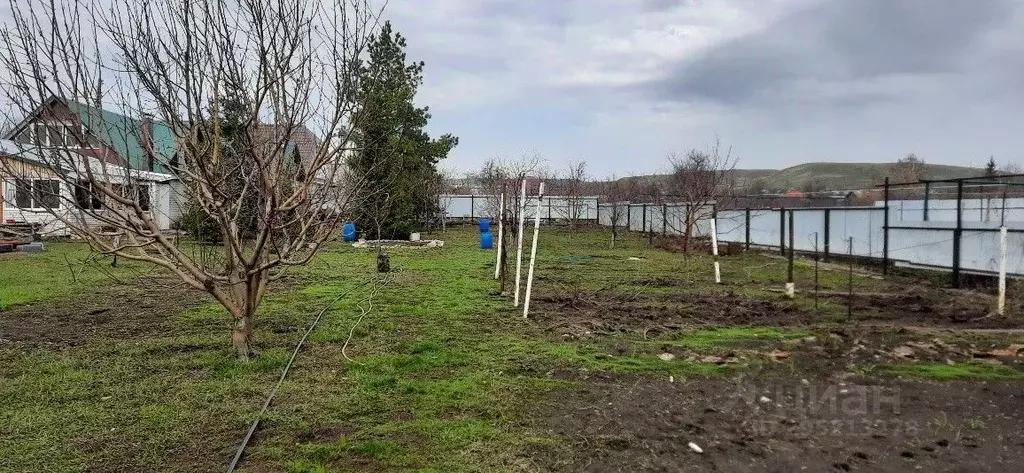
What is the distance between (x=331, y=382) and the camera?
16.7 feet

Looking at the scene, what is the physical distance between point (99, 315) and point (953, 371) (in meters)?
8.88

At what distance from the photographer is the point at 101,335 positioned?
6.77 meters

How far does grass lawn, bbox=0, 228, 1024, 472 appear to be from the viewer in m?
3.62

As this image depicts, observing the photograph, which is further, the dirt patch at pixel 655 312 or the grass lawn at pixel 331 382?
the dirt patch at pixel 655 312

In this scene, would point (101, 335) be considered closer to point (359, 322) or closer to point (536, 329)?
point (359, 322)

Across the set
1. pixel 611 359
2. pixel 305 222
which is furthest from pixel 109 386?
pixel 611 359

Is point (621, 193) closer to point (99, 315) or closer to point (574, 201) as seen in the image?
point (574, 201)

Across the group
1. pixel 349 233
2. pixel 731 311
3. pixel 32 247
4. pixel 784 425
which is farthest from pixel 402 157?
pixel 784 425

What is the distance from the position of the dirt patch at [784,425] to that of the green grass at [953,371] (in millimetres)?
210

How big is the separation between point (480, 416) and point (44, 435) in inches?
99.3

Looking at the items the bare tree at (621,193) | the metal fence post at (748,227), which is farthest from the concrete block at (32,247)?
the bare tree at (621,193)

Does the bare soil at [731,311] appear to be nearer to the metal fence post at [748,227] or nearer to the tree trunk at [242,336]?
the tree trunk at [242,336]

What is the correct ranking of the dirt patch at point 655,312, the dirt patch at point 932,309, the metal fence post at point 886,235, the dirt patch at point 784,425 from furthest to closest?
the metal fence post at point 886,235 < the dirt patch at point 932,309 < the dirt patch at point 655,312 < the dirt patch at point 784,425

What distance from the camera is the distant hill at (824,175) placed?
55.4m
